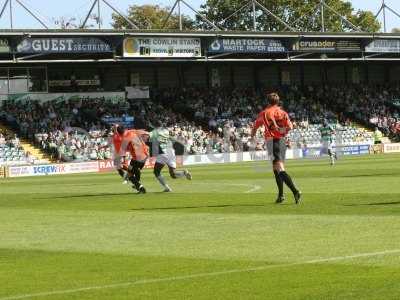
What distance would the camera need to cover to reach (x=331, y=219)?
51.0ft

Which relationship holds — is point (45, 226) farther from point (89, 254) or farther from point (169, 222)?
point (89, 254)

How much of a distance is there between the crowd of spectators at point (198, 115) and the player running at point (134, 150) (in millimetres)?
27460

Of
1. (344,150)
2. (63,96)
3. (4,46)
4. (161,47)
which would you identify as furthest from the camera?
(63,96)

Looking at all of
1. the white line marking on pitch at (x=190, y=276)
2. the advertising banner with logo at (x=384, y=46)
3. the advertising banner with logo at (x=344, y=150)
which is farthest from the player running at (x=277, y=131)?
the advertising banner with logo at (x=384, y=46)

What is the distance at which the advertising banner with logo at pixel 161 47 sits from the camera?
60719 millimetres

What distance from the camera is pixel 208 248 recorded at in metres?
12.5

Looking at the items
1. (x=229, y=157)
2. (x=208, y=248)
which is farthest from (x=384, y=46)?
(x=208, y=248)

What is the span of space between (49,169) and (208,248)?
40.7 meters

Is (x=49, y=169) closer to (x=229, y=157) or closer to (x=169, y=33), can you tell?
(x=229, y=157)

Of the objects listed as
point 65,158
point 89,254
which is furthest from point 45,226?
point 65,158

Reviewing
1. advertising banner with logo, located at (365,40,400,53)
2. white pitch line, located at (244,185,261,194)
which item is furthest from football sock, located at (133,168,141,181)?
advertising banner with logo, located at (365,40,400,53)

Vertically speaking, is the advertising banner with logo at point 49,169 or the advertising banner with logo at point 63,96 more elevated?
the advertising banner with logo at point 63,96

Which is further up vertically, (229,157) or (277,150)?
(277,150)

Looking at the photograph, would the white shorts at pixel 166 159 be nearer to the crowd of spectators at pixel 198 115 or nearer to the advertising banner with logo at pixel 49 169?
the advertising banner with logo at pixel 49 169
